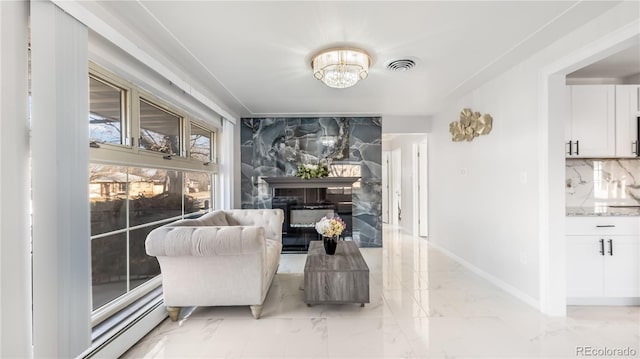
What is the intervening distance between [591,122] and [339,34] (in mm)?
2693

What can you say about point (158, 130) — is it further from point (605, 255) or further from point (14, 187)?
point (605, 255)

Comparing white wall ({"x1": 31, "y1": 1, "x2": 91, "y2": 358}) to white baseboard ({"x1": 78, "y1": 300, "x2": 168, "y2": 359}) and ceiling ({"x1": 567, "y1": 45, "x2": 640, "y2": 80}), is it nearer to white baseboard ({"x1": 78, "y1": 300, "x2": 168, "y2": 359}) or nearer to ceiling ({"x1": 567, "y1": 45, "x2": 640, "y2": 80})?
white baseboard ({"x1": 78, "y1": 300, "x2": 168, "y2": 359})

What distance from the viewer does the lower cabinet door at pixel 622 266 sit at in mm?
2488

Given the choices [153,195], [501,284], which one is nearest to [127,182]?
[153,195]

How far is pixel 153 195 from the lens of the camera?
2676 millimetres

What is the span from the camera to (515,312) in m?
2.46

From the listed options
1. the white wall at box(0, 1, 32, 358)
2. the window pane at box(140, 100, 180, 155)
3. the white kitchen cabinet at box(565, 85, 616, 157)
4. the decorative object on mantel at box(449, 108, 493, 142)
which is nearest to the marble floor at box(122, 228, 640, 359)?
the white wall at box(0, 1, 32, 358)

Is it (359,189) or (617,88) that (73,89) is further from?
(617,88)

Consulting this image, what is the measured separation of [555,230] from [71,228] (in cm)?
362

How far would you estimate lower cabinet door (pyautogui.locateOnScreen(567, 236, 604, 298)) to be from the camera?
8.20ft

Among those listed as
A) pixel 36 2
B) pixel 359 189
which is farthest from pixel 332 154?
pixel 36 2

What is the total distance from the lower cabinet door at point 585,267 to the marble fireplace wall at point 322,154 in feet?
8.81

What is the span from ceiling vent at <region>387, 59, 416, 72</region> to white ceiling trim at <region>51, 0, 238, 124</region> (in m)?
2.12

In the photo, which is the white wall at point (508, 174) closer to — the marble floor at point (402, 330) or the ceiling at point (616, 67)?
the marble floor at point (402, 330)
